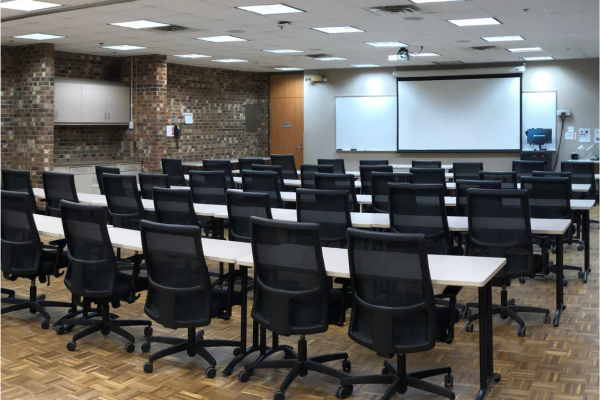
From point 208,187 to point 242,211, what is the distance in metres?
1.86

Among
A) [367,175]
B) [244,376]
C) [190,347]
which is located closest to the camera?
[244,376]

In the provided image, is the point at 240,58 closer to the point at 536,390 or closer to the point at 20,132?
the point at 20,132

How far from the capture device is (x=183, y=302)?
150 inches

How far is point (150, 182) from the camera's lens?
7023mm

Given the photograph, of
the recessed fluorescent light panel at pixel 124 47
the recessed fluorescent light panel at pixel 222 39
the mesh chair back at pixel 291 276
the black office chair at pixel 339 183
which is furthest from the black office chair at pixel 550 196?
the recessed fluorescent light panel at pixel 124 47

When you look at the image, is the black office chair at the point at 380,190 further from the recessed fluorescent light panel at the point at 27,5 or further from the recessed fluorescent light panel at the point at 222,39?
→ the recessed fluorescent light panel at the point at 222,39

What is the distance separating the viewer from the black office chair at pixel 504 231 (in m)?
4.61

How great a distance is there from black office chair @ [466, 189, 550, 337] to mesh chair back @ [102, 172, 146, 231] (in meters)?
3.20

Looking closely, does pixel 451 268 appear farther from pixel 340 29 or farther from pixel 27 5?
pixel 340 29

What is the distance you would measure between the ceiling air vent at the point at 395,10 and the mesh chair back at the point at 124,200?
12.5 ft

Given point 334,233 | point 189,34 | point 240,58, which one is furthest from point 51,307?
point 240,58

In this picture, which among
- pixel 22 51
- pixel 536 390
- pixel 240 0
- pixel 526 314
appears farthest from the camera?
pixel 22 51

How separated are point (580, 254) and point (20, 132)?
9.43m

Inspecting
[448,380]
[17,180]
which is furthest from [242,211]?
[17,180]
